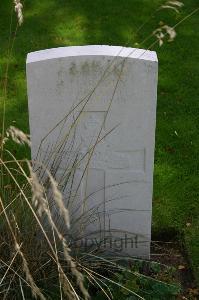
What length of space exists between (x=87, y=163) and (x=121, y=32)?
334cm

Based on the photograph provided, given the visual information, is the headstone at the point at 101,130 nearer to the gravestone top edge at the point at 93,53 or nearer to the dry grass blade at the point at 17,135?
the gravestone top edge at the point at 93,53

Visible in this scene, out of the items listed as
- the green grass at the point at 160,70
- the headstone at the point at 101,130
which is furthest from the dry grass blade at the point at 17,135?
the green grass at the point at 160,70

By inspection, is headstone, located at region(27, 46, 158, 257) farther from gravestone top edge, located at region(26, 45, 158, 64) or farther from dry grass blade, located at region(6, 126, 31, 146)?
dry grass blade, located at region(6, 126, 31, 146)

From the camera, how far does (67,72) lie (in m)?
3.11

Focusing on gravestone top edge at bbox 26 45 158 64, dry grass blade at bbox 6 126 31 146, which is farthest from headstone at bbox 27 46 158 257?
dry grass blade at bbox 6 126 31 146

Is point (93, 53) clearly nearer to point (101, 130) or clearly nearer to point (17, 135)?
point (101, 130)

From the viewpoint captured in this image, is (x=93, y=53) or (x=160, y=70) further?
(x=160, y=70)

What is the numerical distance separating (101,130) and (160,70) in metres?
2.55

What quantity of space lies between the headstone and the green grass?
504mm

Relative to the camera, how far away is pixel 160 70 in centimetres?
566

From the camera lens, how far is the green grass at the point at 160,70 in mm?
4172

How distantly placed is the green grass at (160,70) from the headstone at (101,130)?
0.50 m

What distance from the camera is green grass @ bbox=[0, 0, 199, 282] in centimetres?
417

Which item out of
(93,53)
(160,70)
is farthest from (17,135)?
(160,70)
